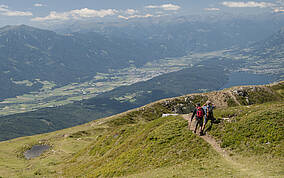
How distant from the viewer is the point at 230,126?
149 ft

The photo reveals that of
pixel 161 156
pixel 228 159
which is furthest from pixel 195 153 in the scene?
pixel 161 156

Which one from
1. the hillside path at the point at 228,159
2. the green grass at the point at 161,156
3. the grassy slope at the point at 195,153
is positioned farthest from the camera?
the green grass at the point at 161,156

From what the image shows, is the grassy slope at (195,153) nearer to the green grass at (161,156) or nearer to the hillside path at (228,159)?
the green grass at (161,156)

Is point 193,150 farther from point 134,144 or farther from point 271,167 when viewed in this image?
point 134,144

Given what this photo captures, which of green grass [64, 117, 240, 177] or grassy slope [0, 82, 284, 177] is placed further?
green grass [64, 117, 240, 177]

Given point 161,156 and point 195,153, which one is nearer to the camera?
point 195,153

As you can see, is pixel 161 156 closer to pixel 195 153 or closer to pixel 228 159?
pixel 195 153

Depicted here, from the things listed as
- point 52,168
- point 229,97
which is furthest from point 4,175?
point 229,97

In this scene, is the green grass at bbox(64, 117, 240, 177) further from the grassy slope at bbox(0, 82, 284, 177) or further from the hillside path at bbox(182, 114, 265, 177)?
the hillside path at bbox(182, 114, 265, 177)

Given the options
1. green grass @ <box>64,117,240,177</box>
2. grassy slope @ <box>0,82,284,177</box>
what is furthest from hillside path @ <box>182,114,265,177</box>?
green grass @ <box>64,117,240,177</box>

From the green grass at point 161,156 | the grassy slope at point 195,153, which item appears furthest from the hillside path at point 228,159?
the green grass at point 161,156

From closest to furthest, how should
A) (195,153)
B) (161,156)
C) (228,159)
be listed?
(228,159)
(195,153)
(161,156)

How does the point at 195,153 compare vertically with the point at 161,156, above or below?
above

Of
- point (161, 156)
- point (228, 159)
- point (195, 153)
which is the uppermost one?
point (228, 159)
